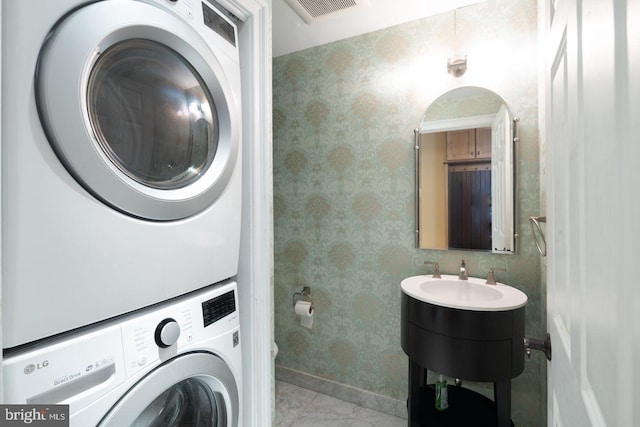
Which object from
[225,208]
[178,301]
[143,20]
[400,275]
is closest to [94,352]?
[178,301]

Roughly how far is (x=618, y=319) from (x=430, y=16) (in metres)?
1.90

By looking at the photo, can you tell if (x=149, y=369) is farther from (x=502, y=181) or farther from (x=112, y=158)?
(x=502, y=181)

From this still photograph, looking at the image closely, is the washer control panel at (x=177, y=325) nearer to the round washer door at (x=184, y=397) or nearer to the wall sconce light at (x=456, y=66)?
the round washer door at (x=184, y=397)

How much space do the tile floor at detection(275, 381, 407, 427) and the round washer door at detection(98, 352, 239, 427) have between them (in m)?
1.14

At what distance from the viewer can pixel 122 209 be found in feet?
1.99

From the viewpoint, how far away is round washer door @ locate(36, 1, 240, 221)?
0.52 meters

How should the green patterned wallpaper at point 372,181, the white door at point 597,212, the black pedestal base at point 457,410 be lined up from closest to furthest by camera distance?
the white door at point 597,212 < the black pedestal base at point 457,410 < the green patterned wallpaper at point 372,181

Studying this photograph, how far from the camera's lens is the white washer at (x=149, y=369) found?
0.51 metres

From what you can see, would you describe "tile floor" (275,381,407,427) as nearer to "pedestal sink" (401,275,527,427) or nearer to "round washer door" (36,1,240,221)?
"pedestal sink" (401,275,527,427)

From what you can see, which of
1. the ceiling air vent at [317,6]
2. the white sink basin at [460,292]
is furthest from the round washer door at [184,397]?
the ceiling air vent at [317,6]

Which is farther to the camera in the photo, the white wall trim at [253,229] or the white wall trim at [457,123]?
the white wall trim at [457,123]

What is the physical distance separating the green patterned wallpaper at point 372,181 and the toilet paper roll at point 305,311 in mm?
76

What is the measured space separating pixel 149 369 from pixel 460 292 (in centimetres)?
148

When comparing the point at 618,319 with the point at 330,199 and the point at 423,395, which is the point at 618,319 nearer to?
the point at 423,395
